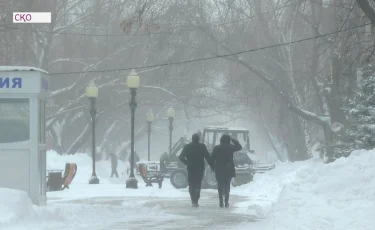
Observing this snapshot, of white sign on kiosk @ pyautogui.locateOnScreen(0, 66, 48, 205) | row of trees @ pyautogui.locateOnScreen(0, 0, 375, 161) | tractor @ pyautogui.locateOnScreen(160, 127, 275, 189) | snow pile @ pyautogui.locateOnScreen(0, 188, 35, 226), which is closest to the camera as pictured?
snow pile @ pyautogui.locateOnScreen(0, 188, 35, 226)

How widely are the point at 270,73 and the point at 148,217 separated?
28.9 meters

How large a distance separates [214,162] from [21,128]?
436 centimetres

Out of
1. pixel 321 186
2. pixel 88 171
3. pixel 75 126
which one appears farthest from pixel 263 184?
pixel 75 126

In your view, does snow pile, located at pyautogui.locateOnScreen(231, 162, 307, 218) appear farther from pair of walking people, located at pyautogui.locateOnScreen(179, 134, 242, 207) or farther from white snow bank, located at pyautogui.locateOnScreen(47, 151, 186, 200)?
pair of walking people, located at pyautogui.locateOnScreen(179, 134, 242, 207)

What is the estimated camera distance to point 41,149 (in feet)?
→ 57.4

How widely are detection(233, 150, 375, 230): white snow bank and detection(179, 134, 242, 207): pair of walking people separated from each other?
0.88 meters

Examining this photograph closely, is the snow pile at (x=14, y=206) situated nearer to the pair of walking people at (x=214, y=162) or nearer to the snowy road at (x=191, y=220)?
the snowy road at (x=191, y=220)

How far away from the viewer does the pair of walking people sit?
18734mm

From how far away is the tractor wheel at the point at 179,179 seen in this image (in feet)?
115

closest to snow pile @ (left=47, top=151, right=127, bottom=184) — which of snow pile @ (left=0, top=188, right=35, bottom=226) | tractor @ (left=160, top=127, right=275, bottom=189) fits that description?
tractor @ (left=160, top=127, right=275, bottom=189)

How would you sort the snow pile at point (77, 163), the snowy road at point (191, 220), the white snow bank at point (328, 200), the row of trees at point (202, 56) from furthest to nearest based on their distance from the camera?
the snow pile at point (77, 163) → the row of trees at point (202, 56) → the snowy road at point (191, 220) → the white snow bank at point (328, 200)

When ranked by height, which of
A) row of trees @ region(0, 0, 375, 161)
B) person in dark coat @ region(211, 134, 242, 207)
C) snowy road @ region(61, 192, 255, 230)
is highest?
row of trees @ region(0, 0, 375, 161)

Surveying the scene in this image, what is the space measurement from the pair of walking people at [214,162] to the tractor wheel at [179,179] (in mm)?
16015

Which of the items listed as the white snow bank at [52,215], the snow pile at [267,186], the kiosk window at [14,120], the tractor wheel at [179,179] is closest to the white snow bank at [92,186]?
the tractor wheel at [179,179]
